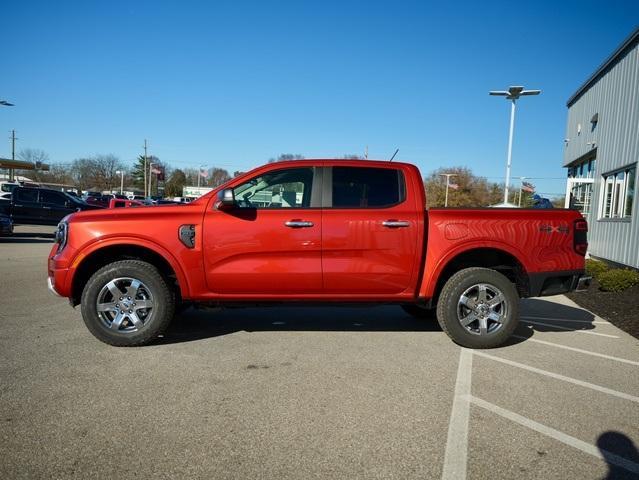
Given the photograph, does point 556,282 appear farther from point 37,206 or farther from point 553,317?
point 37,206

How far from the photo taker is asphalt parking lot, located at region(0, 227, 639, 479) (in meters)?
2.69

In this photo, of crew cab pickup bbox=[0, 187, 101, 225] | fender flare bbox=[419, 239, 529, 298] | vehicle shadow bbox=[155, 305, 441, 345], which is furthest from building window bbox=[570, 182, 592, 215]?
crew cab pickup bbox=[0, 187, 101, 225]

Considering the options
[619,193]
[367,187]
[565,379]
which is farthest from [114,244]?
[619,193]

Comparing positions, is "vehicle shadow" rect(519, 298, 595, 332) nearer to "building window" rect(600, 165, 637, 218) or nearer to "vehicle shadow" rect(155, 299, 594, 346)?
"vehicle shadow" rect(155, 299, 594, 346)

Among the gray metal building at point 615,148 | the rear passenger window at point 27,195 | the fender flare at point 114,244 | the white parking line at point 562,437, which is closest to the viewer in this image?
the white parking line at point 562,437

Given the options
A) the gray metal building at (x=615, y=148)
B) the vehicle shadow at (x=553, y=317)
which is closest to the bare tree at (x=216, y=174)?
the gray metal building at (x=615, y=148)

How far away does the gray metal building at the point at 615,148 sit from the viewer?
11.2m

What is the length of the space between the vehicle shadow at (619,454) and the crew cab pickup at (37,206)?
1900cm

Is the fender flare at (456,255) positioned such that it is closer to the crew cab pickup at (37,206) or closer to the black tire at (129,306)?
the black tire at (129,306)

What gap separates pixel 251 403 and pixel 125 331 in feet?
6.45

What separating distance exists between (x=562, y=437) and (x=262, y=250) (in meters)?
3.01

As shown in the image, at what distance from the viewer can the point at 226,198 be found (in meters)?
4.61

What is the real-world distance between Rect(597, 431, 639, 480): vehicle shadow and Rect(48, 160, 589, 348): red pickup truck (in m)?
1.91

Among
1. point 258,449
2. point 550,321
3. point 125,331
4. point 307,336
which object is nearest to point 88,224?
point 125,331
